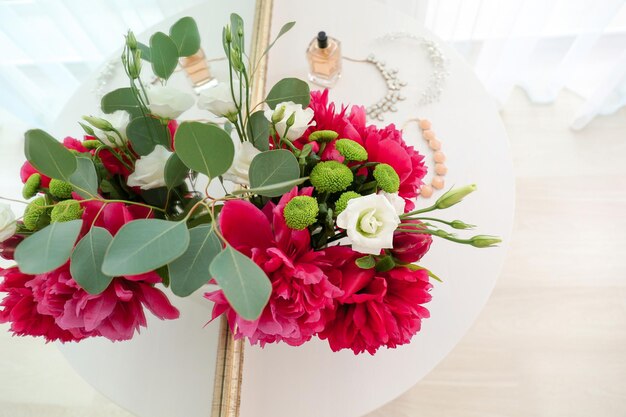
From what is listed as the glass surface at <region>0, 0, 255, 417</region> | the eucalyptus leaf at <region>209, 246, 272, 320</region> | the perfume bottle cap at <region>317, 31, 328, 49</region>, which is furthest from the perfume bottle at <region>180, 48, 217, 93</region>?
the eucalyptus leaf at <region>209, 246, 272, 320</region>

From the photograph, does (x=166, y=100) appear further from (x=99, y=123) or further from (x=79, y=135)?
(x=79, y=135)

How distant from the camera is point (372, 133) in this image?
0.48 metres

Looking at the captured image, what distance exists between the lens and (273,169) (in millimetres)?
407

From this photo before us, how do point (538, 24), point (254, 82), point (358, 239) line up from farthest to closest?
point (538, 24), point (254, 82), point (358, 239)

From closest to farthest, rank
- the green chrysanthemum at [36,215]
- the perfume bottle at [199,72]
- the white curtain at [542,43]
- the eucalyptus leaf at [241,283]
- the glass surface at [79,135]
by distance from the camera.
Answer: the eucalyptus leaf at [241,283] → the green chrysanthemum at [36,215] → the glass surface at [79,135] → the perfume bottle at [199,72] → the white curtain at [542,43]

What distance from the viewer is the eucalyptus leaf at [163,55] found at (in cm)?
46

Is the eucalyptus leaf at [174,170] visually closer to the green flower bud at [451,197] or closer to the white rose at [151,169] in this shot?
the white rose at [151,169]

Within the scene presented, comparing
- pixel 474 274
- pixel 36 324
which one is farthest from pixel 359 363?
pixel 36 324

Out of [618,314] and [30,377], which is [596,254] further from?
[30,377]

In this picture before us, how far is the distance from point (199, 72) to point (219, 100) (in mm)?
413

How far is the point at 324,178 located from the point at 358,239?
8 cm

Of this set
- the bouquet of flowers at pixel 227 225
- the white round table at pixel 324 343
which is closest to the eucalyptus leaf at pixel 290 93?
the bouquet of flowers at pixel 227 225

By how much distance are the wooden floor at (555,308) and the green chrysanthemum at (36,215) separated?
1087 mm

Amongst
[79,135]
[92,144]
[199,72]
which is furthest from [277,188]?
[79,135]
